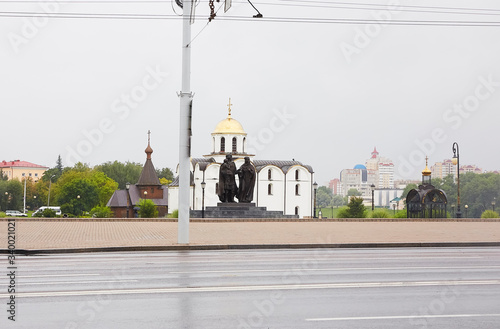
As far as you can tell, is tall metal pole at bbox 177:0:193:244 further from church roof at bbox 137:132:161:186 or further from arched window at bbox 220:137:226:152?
church roof at bbox 137:132:161:186

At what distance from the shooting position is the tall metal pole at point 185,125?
19016mm

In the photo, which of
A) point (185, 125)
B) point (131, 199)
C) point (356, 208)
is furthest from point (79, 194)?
point (185, 125)

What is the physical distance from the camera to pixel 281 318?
7.89 m

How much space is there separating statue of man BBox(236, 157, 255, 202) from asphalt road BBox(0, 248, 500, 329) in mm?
22423

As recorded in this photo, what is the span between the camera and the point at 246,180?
38406 mm

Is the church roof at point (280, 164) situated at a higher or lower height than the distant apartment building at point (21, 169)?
lower

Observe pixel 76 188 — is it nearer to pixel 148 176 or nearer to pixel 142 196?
pixel 148 176

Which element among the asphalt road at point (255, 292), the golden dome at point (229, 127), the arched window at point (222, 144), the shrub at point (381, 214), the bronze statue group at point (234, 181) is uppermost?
the golden dome at point (229, 127)

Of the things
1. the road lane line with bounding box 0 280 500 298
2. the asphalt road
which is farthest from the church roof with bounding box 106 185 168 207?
the road lane line with bounding box 0 280 500 298

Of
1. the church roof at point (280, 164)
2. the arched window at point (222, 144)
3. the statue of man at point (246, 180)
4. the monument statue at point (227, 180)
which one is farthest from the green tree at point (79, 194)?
the statue of man at point (246, 180)

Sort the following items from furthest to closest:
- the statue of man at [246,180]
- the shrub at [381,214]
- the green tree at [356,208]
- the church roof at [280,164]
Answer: the church roof at [280,164] < the green tree at [356,208] < the shrub at [381,214] < the statue of man at [246,180]

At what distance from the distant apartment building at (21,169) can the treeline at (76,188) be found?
4970 cm

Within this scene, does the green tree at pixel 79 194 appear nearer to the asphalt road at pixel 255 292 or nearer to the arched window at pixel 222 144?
the arched window at pixel 222 144

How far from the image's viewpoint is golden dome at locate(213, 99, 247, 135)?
89.4m
